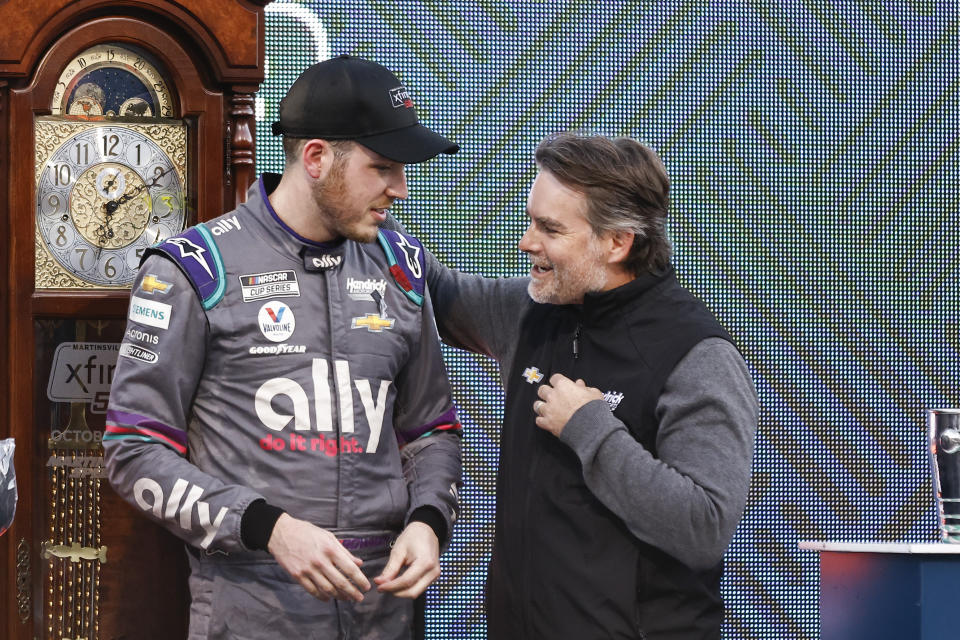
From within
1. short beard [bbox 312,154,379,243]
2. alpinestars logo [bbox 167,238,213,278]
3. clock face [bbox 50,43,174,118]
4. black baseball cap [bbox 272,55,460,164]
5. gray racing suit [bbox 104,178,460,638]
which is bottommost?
gray racing suit [bbox 104,178,460,638]

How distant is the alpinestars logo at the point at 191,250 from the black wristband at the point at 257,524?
41 centimetres

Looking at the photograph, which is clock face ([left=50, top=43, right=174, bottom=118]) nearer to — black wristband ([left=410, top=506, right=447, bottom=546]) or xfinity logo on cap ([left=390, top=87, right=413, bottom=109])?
xfinity logo on cap ([left=390, top=87, right=413, bottom=109])

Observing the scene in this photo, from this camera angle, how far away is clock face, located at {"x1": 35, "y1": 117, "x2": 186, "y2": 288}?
7.52 ft

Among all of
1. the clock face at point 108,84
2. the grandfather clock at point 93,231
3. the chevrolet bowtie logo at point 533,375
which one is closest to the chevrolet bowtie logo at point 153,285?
the grandfather clock at point 93,231

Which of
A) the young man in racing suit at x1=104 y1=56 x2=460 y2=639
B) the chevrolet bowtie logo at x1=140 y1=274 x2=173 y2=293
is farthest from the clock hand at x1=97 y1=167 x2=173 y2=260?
the chevrolet bowtie logo at x1=140 y1=274 x2=173 y2=293

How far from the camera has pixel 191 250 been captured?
196cm

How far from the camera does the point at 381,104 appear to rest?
2.01 meters

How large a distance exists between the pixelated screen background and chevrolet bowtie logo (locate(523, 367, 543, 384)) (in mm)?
1540

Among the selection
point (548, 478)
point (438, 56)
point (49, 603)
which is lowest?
point (49, 603)

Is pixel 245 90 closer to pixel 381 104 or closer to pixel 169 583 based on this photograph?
pixel 381 104

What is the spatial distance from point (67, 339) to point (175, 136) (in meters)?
0.47

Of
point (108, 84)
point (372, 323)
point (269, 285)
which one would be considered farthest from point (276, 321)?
point (108, 84)

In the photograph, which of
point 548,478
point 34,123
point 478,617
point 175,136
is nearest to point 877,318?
point 478,617

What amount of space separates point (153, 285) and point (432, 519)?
0.63 m
